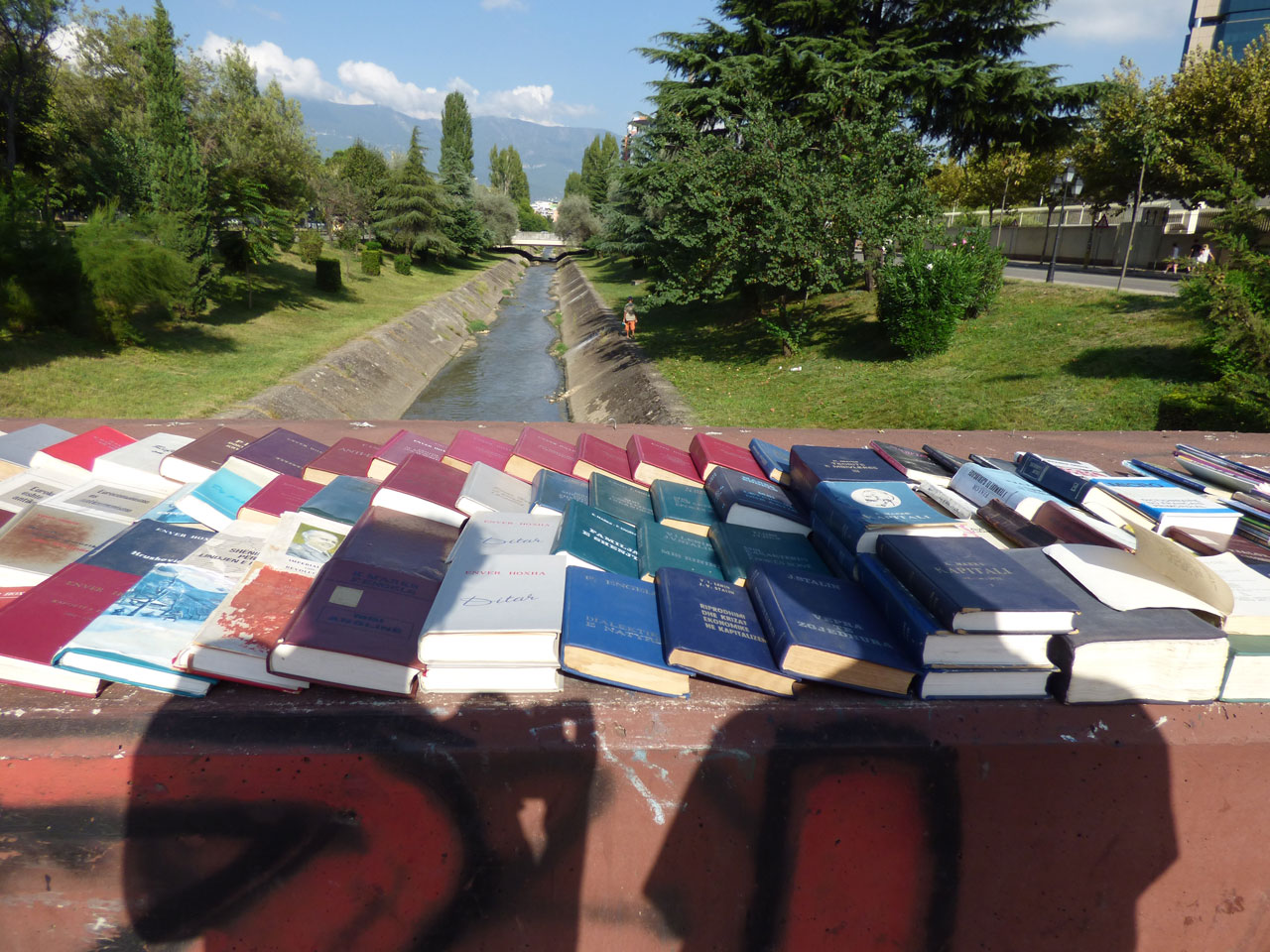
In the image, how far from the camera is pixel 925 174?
16047mm

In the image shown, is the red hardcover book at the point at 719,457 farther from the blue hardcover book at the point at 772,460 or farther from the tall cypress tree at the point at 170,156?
the tall cypress tree at the point at 170,156

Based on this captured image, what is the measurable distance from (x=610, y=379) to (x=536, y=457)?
14544mm

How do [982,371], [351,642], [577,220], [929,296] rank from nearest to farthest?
[351,642] < [982,371] < [929,296] < [577,220]

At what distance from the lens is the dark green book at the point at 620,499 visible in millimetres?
2852

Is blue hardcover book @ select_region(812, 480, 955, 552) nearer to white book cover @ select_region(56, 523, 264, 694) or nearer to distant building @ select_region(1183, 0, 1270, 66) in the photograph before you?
white book cover @ select_region(56, 523, 264, 694)

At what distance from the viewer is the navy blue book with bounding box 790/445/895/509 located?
9.57 feet

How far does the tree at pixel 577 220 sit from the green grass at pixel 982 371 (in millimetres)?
55423

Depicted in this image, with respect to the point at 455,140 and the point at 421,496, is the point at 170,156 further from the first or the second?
the point at 455,140

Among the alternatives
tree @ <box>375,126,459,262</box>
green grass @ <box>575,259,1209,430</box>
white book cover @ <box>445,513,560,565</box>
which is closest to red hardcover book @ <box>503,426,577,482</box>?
white book cover @ <box>445,513,560,565</box>

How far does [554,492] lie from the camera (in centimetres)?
290

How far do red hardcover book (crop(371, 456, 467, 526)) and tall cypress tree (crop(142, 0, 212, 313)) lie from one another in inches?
671

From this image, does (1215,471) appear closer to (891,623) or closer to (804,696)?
(891,623)

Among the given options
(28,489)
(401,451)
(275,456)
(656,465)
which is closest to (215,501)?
(275,456)

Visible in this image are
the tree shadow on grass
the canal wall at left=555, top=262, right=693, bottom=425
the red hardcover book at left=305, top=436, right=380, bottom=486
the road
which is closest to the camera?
the red hardcover book at left=305, top=436, right=380, bottom=486
